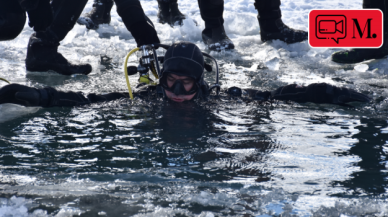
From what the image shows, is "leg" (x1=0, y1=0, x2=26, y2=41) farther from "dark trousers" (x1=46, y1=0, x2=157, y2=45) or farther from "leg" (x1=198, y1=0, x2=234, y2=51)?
"leg" (x1=198, y1=0, x2=234, y2=51)

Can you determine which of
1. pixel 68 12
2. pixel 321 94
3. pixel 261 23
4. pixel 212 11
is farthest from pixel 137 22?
pixel 261 23

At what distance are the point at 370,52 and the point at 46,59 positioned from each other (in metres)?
4.78

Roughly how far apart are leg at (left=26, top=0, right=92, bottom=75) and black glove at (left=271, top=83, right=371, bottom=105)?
2.87 metres

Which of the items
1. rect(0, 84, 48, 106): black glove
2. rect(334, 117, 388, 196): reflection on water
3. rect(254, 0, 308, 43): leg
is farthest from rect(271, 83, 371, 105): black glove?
rect(254, 0, 308, 43): leg

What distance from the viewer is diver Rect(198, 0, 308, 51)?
6734 millimetres

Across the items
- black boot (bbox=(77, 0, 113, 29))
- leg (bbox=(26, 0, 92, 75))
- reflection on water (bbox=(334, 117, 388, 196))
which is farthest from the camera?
black boot (bbox=(77, 0, 113, 29))

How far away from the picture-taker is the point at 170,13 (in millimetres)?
9086

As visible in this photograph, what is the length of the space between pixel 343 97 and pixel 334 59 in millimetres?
2516

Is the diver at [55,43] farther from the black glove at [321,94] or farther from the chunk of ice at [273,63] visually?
the black glove at [321,94]

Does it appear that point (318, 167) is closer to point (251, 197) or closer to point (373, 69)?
point (251, 197)

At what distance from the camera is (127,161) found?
267 centimetres

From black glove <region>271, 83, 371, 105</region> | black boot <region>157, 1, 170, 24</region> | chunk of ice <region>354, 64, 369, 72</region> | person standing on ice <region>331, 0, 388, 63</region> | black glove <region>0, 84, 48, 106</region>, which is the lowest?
black glove <region>271, 83, 371, 105</region>

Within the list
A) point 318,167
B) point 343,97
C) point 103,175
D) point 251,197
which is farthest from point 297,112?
point 103,175

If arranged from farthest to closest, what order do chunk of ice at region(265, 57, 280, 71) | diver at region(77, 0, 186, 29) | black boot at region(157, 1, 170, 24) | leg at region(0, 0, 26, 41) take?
black boot at region(157, 1, 170, 24) < diver at region(77, 0, 186, 29) < chunk of ice at region(265, 57, 280, 71) < leg at region(0, 0, 26, 41)
